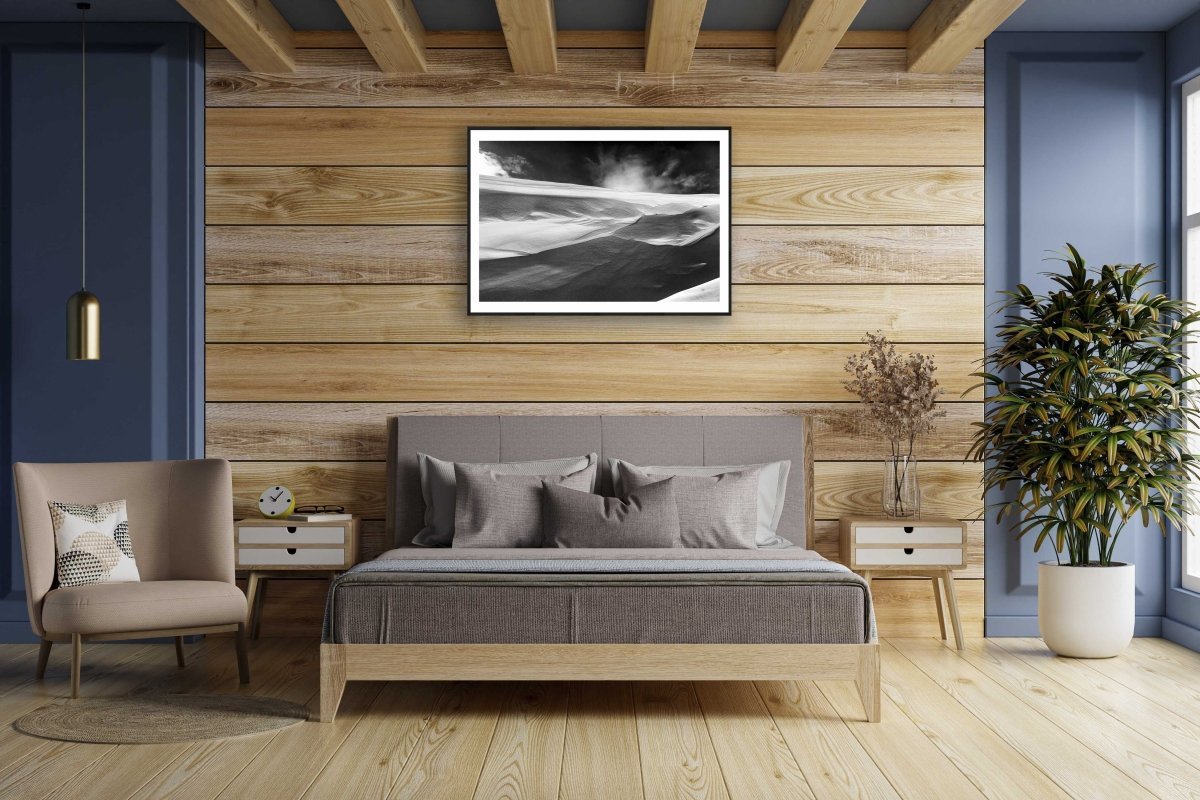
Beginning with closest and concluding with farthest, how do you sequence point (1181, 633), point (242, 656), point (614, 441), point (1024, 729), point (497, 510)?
point (1024, 729) < point (242, 656) < point (497, 510) < point (1181, 633) < point (614, 441)

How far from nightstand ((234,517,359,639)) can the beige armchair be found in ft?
0.90

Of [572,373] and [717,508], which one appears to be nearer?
[717,508]

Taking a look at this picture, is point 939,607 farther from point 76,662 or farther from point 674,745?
point 76,662

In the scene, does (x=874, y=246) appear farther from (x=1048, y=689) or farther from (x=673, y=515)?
(x=1048, y=689)

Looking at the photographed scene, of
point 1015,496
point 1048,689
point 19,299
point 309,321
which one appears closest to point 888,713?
point 1048,689

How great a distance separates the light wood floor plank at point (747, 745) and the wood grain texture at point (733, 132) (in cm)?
235

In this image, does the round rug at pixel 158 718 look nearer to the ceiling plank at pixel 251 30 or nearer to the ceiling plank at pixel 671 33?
the ceiling plank at pixel 251 30

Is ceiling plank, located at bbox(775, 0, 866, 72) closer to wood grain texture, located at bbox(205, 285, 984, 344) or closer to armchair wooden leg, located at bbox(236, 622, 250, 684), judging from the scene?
wood grain texture, located at bbox(205, 285, 984, 344)

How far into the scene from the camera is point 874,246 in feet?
15.5

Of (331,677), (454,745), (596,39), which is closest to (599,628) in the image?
(454,745)

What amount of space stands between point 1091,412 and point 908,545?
885mm

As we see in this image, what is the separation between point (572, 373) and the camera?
4.71 metres

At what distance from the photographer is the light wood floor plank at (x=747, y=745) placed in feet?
8.91

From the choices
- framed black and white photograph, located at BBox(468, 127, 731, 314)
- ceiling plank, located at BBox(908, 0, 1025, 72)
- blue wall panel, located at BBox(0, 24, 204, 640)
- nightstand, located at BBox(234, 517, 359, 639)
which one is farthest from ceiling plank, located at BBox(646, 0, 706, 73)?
nightstand, located at BBox(234, 517, 359, 639)
